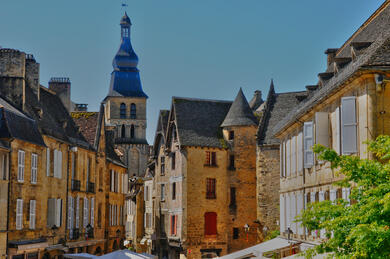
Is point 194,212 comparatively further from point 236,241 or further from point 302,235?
point 302,235

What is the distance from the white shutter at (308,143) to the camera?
24.3m

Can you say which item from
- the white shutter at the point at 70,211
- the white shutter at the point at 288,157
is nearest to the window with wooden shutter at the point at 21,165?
the white shutter at the point at 70,211

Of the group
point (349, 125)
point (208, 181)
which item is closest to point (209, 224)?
point (208, 181)

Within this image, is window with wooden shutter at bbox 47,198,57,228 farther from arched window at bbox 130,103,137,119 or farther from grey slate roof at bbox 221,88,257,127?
arched window at bbox 130,103,137,119

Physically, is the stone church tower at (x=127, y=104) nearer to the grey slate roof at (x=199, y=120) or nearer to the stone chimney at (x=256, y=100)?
the stone chimney at (x=256, y=100)

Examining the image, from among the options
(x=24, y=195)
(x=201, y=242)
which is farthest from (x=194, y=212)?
(x=24, y=195)

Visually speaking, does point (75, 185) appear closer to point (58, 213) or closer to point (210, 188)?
point (58, 213)

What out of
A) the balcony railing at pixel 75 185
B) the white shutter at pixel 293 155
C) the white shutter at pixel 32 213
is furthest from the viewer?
the balcony railing at pixel 75 185

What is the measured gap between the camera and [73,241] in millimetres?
39406

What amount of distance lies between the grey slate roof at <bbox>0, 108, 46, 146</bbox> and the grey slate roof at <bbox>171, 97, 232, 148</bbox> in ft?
55.0

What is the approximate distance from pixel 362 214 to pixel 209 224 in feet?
115

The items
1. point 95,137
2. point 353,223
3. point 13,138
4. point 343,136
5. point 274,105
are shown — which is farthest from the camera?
point 274,105

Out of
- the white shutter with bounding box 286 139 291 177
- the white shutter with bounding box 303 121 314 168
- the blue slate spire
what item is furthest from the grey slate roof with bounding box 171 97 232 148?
the blue slate spire

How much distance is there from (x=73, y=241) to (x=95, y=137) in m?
8.05
